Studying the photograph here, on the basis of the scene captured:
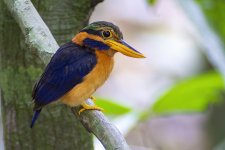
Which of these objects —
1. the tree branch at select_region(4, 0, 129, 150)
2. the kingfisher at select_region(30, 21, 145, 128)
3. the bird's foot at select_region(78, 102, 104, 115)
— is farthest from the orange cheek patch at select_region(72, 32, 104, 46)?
the bird's foot at select_region(78, 102, 104, 115)

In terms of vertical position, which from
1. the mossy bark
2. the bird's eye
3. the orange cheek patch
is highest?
the bird's eye

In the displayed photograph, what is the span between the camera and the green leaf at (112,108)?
3102 mm

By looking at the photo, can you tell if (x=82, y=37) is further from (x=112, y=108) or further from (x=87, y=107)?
(x=112, y=108)

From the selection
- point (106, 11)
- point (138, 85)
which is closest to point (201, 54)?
point (138, 85)

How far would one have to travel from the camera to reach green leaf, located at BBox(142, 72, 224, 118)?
10.3 feet

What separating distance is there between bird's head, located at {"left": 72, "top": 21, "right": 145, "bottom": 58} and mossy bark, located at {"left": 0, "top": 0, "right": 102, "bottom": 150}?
0.60ft

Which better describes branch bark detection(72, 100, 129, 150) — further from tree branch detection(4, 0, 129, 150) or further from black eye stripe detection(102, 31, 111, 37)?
black eye stripe detection(102, 31, 111, 37)

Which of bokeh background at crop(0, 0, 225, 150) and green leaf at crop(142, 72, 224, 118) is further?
bokeh background at crop(0, 0, 225, 150)

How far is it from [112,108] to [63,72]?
2.07 ft

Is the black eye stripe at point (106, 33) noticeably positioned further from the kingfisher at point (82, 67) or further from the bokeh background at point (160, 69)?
the bokeh background at point (160, 69)

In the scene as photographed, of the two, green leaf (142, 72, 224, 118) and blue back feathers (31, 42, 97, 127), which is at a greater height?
blue back feathers (31, 42, 97, 127)

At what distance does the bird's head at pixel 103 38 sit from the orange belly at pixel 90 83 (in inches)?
1.9

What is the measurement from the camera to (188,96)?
3.21 meters

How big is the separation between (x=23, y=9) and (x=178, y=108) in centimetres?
98
